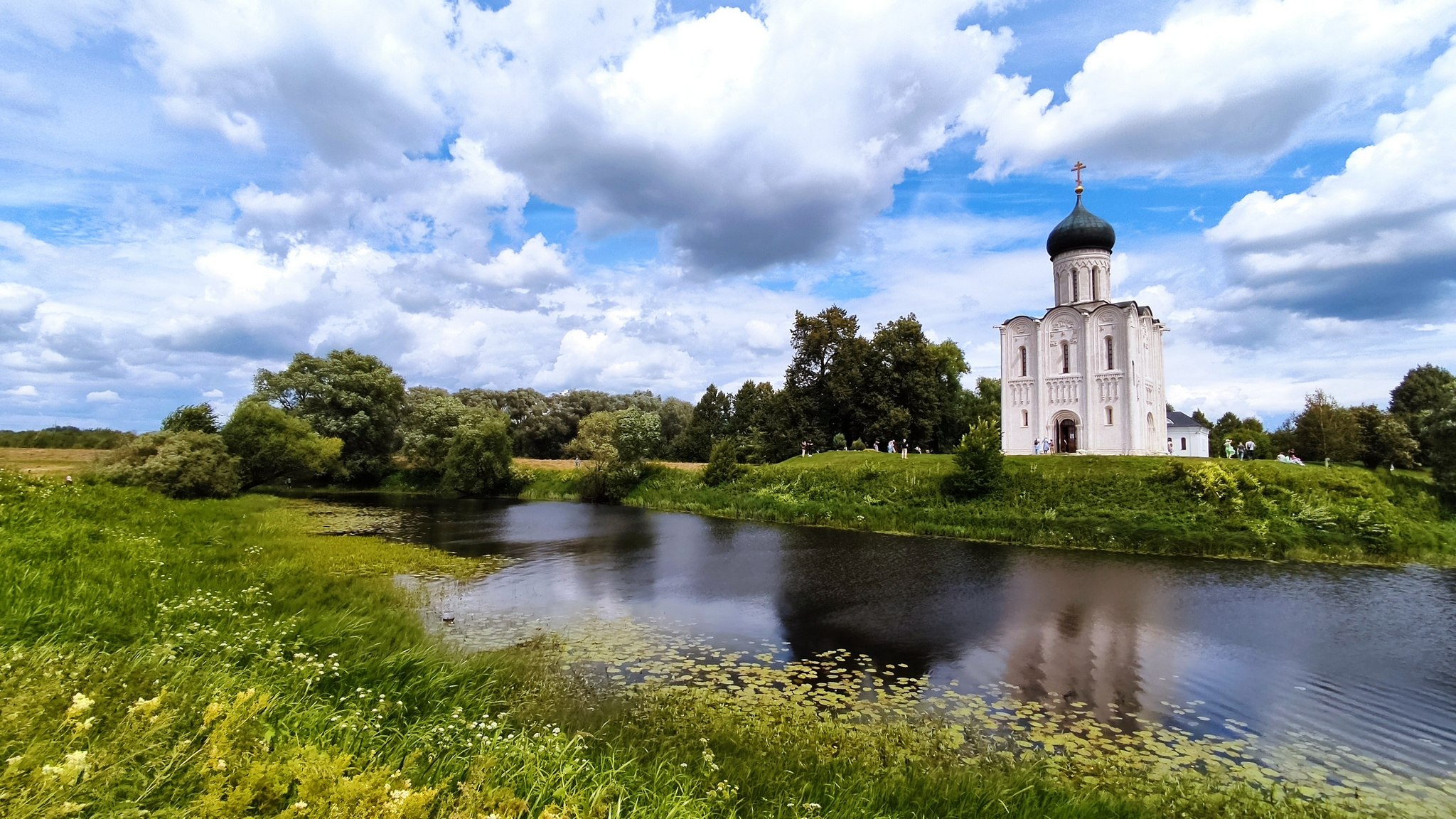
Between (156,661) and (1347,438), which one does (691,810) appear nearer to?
(156,661)

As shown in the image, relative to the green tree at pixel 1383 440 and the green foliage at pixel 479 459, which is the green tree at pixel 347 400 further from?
the green tree at pixel 1383 440

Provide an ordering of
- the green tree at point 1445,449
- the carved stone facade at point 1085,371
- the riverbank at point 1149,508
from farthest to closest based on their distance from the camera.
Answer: the carved stone facade at point 1085,371 → the green tree at point 1445,449 → the riverbank at point 1149,508

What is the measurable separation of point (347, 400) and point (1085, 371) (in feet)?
165

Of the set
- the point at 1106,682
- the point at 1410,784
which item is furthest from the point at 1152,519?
the point at 1410,784

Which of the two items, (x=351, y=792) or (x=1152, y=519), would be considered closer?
(x=351, y=792)

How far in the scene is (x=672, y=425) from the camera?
82.9 meters

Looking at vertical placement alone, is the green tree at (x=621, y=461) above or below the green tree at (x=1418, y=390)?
below

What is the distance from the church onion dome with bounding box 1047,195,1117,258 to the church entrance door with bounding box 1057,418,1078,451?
1038 cm

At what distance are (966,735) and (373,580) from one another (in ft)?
39.3

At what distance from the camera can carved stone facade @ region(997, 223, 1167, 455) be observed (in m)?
35.6

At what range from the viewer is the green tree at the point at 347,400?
156 ft

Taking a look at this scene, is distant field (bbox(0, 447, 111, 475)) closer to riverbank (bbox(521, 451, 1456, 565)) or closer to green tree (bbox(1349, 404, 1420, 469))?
riverbank (bbox(521, 451, 1456, 565))

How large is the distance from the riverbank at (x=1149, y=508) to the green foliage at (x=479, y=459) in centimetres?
1911

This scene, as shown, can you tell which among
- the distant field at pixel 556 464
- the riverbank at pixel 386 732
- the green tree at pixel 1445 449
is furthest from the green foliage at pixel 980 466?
the riverbank at pixel 386 732
